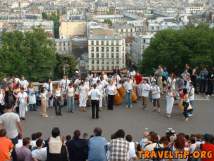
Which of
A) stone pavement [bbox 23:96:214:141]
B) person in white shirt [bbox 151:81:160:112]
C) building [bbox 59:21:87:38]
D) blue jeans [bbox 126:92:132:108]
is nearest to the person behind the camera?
stone pavement [bbox 23:96:214:141]

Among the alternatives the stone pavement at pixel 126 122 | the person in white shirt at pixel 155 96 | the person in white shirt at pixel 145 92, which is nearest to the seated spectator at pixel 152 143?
the stone pavement at pixel 126 122

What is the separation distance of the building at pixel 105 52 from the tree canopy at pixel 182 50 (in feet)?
177

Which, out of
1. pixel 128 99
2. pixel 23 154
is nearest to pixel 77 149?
pixel 23 154

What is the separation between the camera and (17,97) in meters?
18.9

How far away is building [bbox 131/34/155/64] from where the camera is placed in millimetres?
112875

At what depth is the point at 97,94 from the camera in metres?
18.9

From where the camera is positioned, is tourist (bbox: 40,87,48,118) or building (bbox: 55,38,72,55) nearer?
tourist (bbox: 40,87,48,118)

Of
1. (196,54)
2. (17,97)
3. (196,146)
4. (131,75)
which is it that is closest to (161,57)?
(196,54)

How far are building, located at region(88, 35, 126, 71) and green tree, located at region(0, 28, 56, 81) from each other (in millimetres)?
58498

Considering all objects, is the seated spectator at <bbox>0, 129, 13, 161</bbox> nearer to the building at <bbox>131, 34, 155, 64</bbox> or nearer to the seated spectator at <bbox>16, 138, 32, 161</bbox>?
the seated spectator at <bbox>16, 138, 32, 161</bbox>

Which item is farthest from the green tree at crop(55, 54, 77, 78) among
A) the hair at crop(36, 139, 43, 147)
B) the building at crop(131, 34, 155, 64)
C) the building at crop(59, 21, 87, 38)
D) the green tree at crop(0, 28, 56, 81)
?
the building at crop(59, 21, 87, 38)

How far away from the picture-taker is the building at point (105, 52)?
113 m

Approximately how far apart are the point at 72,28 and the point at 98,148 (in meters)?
140

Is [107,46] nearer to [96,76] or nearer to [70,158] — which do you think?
[96,76]
